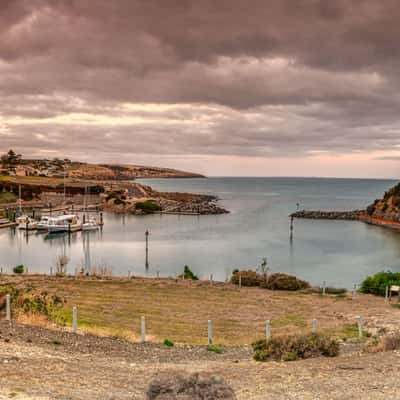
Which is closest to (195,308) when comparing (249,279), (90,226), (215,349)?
(215,349)

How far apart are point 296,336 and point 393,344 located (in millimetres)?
2826

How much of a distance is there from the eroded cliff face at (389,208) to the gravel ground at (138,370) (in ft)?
279

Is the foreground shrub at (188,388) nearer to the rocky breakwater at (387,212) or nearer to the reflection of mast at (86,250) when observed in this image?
the reflection of mast at (86,250)

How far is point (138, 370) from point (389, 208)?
94.2 m

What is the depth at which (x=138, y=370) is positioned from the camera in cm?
1134

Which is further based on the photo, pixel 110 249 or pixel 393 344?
pixel 110 249

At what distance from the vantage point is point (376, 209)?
101000 millimetres

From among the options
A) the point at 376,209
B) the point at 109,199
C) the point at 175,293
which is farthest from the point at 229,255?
the point at 109,199

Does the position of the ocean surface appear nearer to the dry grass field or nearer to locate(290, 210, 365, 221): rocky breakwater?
locate(290, 210, 365, 221): rocky breakwater

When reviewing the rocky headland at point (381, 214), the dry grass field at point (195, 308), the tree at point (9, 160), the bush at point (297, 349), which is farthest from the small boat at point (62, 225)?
the tree at point (9, 160)

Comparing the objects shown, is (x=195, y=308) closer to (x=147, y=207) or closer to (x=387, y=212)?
(x=387, y=212)

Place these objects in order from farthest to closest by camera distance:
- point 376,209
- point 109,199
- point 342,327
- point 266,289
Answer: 1. point 109,199
2. point 376,209
3. point 266,289
4. point 342,327

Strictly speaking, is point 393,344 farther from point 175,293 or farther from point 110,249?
point 110,249

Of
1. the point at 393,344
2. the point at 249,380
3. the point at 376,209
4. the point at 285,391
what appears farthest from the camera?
the point at 376,209
